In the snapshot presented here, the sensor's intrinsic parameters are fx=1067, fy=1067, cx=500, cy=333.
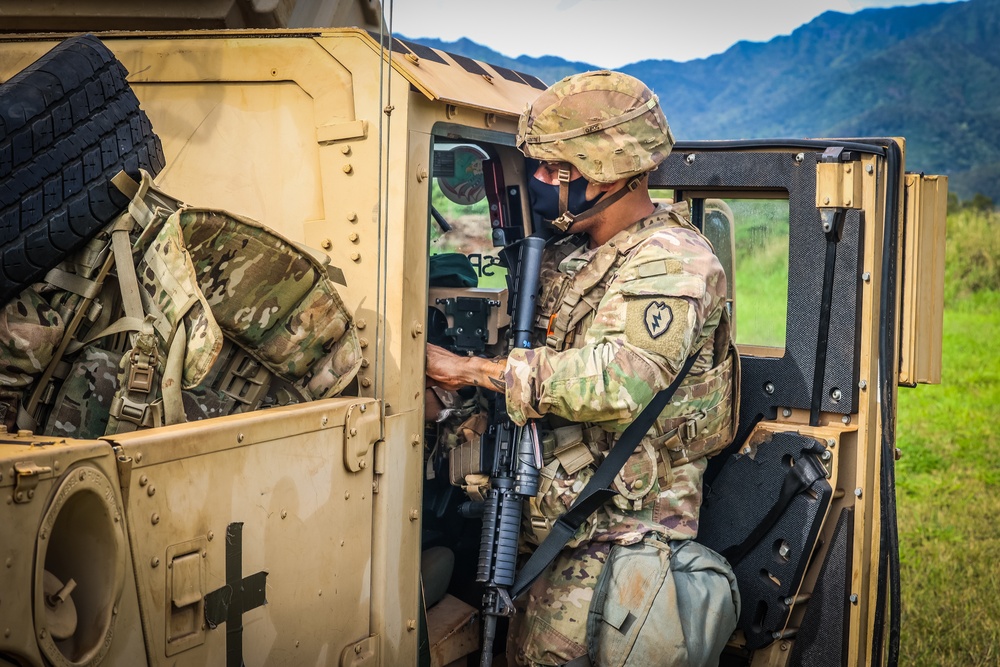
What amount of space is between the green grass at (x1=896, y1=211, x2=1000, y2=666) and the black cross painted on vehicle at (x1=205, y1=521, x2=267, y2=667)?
3502 mm

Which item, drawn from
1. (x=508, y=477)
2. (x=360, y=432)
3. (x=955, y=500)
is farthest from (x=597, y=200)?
(x=955, y=500)

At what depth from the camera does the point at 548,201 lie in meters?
3.15

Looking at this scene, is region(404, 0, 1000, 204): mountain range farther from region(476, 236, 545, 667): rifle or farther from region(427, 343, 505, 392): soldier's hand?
region(427, 343, 505, 392): soldier's hand

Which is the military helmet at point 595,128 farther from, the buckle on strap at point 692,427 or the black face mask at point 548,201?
the buckle on strap at point 692,427

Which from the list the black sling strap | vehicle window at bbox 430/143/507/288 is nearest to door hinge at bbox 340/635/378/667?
the black sling strap

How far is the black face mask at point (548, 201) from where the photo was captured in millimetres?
3084

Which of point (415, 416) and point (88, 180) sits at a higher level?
point (88, 180)

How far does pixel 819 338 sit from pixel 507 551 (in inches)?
42.6

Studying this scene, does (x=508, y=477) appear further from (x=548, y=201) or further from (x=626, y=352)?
(x=548, y=201)

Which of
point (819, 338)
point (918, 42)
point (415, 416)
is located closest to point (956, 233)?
point (819, 338)

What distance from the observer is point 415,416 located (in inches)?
105

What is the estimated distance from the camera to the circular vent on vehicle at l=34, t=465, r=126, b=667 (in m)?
1.73

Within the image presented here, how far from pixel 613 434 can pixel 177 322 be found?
1.36m

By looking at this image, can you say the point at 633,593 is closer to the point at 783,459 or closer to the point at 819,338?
the point at 783,459
